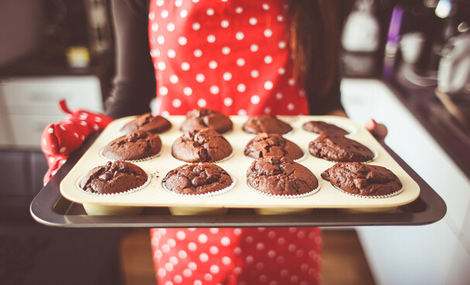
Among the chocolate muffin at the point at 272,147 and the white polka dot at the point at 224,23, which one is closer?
the chocolate muffin at the point at 272,147

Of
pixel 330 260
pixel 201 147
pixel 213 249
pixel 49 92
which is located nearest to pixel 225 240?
pixel 213 249

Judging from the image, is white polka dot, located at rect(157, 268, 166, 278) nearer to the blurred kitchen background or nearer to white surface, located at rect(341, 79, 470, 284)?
the blurred kitchen background

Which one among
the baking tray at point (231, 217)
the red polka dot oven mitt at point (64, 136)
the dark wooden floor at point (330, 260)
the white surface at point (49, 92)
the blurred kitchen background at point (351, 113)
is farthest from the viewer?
the white surface at point (49, 92)

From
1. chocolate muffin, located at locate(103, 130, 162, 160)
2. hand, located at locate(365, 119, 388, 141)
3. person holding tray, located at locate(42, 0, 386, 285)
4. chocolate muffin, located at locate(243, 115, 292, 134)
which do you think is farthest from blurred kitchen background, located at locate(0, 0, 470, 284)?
chocolate muffin, located at locate(103, 130, 162, 160)

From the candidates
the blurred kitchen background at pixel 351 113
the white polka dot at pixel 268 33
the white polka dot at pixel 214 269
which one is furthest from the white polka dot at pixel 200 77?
the white polka dot at pixel 214 269

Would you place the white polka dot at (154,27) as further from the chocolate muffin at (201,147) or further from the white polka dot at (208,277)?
the white polka dot at (208,277)

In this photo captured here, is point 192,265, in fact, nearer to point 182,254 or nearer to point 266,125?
point 182,254
